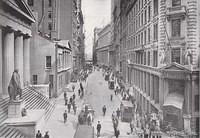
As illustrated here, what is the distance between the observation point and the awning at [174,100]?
1942cm

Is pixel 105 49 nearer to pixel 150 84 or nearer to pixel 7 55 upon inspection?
pixel 150 84

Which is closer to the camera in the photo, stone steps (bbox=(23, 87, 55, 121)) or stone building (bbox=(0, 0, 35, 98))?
stone building (bbox=(0, 0, 35, 98))

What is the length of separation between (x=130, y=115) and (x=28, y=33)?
1391 centimetres

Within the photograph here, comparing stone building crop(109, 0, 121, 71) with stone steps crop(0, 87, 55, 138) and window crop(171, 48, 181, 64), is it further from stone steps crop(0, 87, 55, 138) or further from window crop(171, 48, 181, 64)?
window crop(171, 48, 181, 64)

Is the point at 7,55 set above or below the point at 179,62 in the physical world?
above

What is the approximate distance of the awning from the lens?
63.7 feet

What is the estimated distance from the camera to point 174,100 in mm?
19812

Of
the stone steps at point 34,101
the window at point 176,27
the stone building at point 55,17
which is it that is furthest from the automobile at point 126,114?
the stone building at point 55,17

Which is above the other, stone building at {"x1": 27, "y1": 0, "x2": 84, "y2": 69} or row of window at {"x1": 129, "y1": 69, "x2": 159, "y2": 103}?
stone building at {"x1": 27, "y1": 0, "x2": 84, "y2": 69}

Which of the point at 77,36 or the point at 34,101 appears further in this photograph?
the point at 77,36

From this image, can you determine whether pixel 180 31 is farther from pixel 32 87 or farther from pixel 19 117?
pixel 32 87

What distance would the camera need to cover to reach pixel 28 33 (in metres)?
27.4

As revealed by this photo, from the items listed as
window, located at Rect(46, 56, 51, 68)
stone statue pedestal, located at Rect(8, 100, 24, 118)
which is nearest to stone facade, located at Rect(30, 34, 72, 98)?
window, located at Rect(46, 56, 51, 68)

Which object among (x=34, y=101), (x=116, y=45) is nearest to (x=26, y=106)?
(x=34, y=101)
